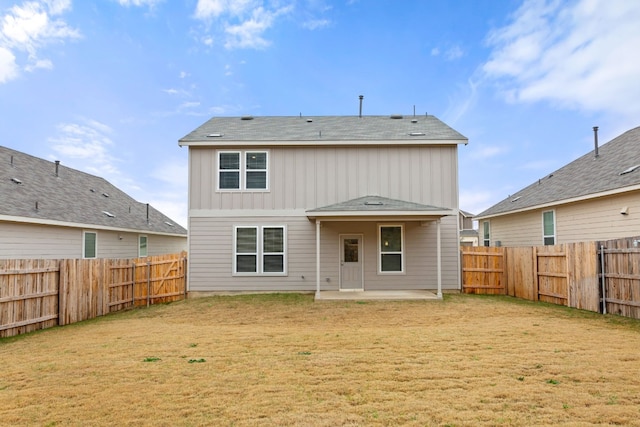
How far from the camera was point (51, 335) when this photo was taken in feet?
25.6

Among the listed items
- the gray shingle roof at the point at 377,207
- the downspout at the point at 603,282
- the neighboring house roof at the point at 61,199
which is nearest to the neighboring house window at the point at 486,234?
the gray shingle roof at the point at 377,207

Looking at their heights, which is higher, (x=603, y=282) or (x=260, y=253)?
(x=260, y=253)

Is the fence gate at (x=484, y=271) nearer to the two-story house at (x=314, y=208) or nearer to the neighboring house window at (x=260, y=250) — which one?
the two-story house at (x=314, y=208)

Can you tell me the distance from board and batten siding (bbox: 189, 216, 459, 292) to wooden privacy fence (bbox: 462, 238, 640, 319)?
115 cm

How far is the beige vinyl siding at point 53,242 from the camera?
11297 millimetres

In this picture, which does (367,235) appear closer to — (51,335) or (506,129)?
(506,129)

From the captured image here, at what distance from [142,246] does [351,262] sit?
11.7 metres

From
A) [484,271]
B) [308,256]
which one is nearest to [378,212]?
[308,256]

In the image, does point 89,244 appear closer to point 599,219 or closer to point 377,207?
point 377,207

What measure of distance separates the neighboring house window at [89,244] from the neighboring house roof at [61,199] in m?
0.50

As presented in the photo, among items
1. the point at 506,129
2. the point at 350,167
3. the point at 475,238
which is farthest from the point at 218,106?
the point at 475,238

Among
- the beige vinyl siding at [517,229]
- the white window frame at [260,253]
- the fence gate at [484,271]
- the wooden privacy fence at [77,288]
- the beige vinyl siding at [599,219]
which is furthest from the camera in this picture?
the beige vinyl siding at [517,229]

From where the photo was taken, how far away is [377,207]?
11.8 meters

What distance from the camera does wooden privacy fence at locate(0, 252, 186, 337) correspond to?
7.93 metres
